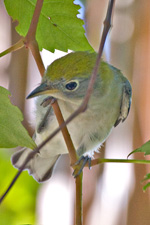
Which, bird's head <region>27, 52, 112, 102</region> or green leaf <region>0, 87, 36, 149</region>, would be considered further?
bird's head <region>27, 52, 112, 102</region>

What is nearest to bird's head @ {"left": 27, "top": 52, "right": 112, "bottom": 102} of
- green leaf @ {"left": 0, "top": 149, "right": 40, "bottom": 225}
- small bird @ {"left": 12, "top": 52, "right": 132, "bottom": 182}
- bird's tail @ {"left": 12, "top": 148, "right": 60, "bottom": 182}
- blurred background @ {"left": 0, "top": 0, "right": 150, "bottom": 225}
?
small bird @ {"left": 12, "top": 52, "right": 132, "bottom": 182}

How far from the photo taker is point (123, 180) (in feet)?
9.07

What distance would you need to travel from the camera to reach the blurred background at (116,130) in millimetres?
2678

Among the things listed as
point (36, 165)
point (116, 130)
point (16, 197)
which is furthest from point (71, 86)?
point (116, 130)

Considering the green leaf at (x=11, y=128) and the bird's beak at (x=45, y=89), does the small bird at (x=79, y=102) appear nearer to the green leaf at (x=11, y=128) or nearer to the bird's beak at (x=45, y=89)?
the bird's beak at (x=45, y=89)

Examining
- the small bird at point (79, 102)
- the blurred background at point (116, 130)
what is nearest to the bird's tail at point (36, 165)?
the small bird at point (79, 102)

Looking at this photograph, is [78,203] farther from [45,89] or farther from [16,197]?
[16,197]

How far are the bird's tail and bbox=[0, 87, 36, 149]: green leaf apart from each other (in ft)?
2.60

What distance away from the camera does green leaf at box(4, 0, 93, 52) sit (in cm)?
79

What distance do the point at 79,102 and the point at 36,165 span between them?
50 centimetres

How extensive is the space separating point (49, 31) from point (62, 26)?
28 mm

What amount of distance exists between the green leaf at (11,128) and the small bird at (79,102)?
281 millimetres

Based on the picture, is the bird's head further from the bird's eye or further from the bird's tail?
the bird's tail

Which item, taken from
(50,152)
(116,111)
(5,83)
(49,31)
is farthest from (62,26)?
(5,83)
